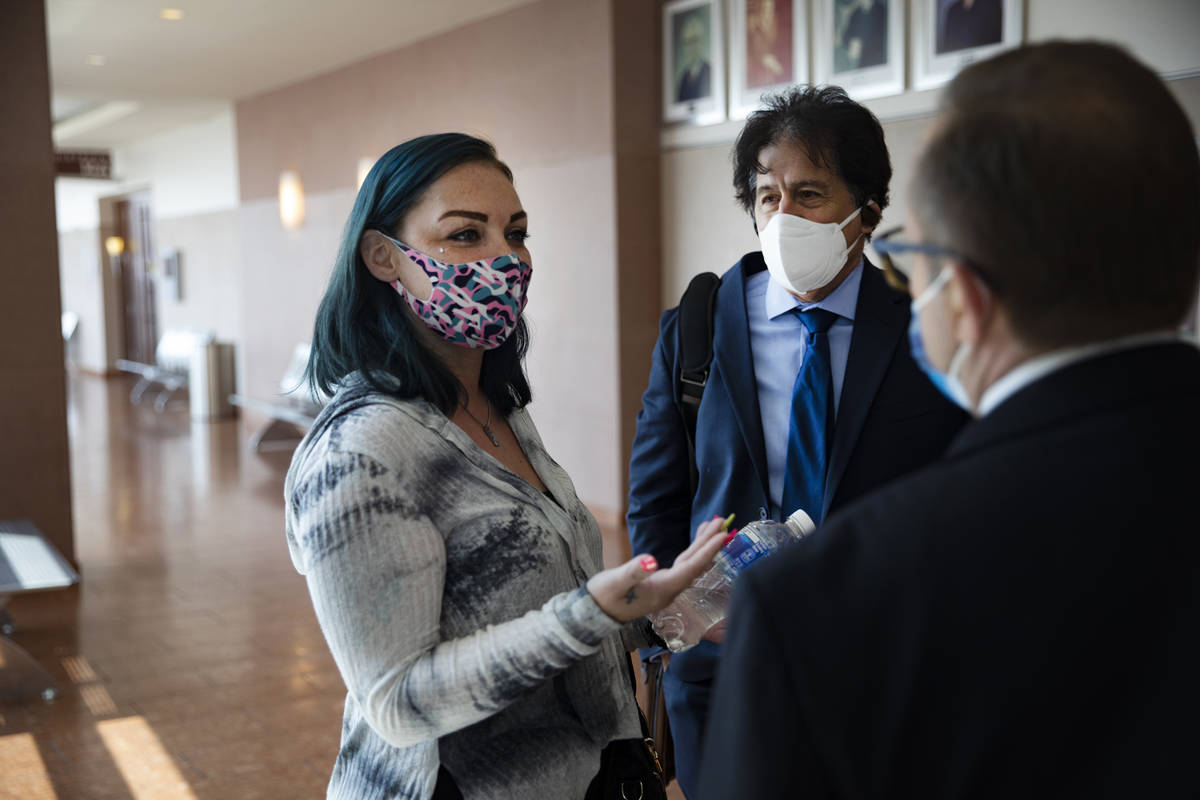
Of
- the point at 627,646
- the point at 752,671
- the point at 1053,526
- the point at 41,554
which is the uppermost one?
the point at 1053,526

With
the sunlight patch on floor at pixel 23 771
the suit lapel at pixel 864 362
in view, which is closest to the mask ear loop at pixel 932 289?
the suit lapel at pixel 864 362

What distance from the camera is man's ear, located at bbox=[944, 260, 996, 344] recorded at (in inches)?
31.1

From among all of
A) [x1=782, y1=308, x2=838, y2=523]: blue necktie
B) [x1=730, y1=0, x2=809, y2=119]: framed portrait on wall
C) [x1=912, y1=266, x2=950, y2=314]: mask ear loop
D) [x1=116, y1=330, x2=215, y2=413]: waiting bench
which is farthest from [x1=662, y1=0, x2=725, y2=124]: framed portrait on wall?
[x1=116, y1=330, x2=215, y2=413]: waiting bench

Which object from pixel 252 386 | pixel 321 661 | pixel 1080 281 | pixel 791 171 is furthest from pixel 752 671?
pixel 252 386

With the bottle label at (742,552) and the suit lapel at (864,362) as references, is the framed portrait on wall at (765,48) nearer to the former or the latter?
the suit lapel at (864,362)

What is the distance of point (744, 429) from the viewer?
6.59 ft

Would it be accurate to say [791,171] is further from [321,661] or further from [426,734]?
[321,661]

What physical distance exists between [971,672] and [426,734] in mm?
758

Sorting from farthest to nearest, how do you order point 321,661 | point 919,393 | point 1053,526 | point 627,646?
point 321,661 → point 919,393 → point 627,646 → point 1053,526

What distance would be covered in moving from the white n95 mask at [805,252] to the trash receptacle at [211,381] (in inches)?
486

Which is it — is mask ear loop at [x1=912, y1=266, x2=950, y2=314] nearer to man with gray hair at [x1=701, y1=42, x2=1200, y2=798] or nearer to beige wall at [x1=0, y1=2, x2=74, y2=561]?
man with gray hair at [x1=701, y1=42, x2=1200, y2=798]

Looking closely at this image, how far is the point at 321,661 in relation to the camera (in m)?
4.72

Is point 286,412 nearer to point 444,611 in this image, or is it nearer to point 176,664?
point 176,664

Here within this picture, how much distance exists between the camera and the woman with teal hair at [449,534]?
1.26 m
